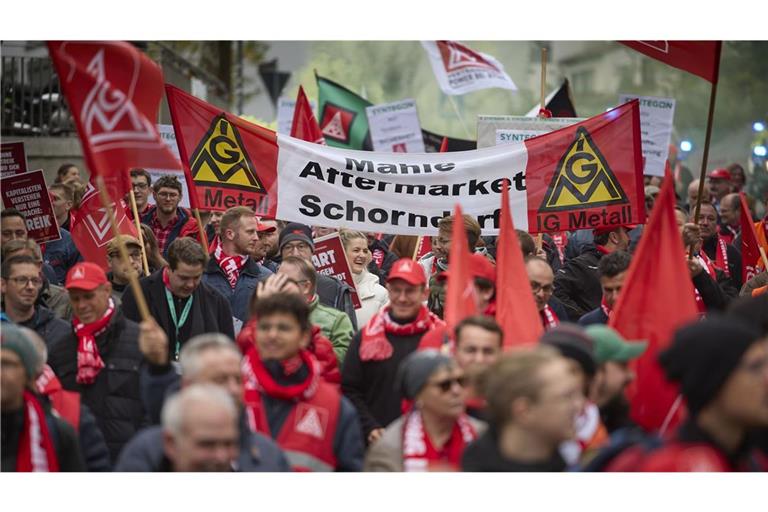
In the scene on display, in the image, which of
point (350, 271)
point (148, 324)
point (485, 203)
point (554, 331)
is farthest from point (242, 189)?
point (554, 331)

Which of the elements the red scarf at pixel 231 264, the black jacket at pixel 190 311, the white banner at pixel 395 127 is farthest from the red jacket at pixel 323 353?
the white banner at pixel 395 127

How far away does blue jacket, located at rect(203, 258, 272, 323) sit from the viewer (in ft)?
33.1

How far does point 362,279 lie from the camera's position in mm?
10836

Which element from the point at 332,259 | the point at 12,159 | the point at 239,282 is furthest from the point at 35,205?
the point at 332,259

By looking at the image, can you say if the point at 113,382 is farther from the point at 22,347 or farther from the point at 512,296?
the point at 512,296

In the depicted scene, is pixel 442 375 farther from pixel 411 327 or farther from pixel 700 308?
pixel 700 308

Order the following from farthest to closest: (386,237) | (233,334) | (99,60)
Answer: (386,237), (233,334), (99,60)

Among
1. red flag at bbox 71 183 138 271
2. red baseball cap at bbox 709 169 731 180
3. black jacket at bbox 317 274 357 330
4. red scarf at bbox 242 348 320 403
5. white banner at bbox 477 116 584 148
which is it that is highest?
white banner at bbox 477 116 584 148

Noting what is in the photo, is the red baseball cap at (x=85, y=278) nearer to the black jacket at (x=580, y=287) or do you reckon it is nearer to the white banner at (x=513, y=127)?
the black jacket at (x=580, y=287)

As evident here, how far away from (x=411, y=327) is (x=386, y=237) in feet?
25.6

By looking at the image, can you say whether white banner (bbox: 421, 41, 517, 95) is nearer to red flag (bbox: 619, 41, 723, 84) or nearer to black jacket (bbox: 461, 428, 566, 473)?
red flag (bbox: 619, 41, 723, 84)

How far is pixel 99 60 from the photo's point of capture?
267 inches

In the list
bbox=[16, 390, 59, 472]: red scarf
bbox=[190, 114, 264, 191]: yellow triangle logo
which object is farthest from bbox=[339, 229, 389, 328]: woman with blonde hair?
bbox=[16, 390, 59, 472]: red scarf

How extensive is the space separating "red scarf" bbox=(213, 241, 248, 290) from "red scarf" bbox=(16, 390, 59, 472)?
4.41 meters
